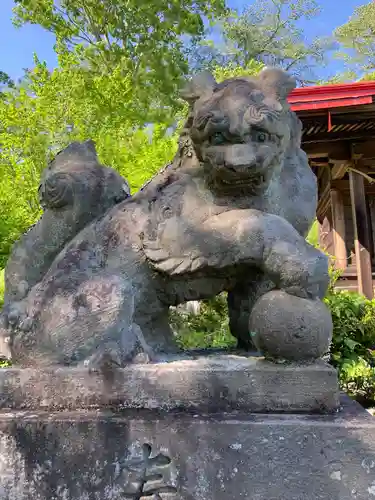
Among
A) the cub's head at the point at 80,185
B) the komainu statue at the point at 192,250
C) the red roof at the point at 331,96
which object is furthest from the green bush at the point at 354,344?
the cub's head at the point at 80,185

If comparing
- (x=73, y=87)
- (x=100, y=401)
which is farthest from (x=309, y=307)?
(x=73, y=87)

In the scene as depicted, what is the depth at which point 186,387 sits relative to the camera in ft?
4.45

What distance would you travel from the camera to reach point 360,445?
1.21m

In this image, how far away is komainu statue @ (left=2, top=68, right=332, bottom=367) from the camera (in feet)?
4.57

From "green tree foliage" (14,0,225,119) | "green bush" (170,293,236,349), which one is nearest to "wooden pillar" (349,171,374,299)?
"green bush" (170,293,236,349)

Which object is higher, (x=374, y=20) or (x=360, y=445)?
(x=374, y=20)

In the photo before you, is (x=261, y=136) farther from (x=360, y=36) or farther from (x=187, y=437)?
(x=360, y=36)

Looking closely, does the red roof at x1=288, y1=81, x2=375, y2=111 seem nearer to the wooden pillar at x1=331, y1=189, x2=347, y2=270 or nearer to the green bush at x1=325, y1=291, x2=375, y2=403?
the green bush at x1=325, y1=291, x2=375, y2=403

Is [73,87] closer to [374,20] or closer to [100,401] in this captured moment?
[100,401]

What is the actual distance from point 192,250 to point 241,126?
40 centimetres

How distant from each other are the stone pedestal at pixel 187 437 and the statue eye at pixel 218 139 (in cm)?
66

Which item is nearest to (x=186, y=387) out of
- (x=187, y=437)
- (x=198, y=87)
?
(x=187, y=437)

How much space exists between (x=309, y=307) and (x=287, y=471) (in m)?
0.42

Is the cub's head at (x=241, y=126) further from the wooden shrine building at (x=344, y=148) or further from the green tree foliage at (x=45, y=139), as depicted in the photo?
the green tree foliage at (x=45, y=139)
